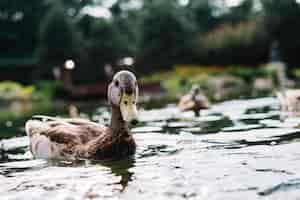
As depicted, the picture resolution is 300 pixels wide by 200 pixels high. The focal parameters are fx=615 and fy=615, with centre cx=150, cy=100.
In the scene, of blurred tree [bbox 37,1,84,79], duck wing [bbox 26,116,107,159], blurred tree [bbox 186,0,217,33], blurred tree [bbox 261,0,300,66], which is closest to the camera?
duck wing [bbox 26,116,107,159]

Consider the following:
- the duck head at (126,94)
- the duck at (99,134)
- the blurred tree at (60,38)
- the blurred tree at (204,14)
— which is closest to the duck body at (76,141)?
the duck at (99,134)

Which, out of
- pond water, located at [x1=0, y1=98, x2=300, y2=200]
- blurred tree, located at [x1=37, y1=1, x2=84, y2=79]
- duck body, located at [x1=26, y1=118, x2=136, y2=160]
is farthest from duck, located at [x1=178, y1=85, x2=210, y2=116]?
blurred tree, located at [x1=37, y1=1, x2=84, y2=79]

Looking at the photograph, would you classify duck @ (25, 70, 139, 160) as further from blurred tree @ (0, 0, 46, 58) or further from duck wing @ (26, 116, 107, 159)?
blurred tree @ (0, 0, 46, 58)

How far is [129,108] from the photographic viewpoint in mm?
5883

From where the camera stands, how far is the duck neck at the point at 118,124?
6.40 metres

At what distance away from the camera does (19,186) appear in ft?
17.0

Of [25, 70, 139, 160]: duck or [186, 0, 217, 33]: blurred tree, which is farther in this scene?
[186, 0, 217, 33]: blurred tree

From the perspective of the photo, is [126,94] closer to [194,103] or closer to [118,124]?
[118,124]

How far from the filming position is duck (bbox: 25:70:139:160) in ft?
19.8

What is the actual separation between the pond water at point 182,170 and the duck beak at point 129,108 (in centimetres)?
46

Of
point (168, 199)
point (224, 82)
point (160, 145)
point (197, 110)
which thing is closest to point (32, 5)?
point (224, 82)

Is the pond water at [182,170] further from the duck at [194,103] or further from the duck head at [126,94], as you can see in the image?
the duck at [194,103]

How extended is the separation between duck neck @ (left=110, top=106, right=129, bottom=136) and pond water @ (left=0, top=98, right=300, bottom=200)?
1.03ft

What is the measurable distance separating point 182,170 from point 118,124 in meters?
1.27
